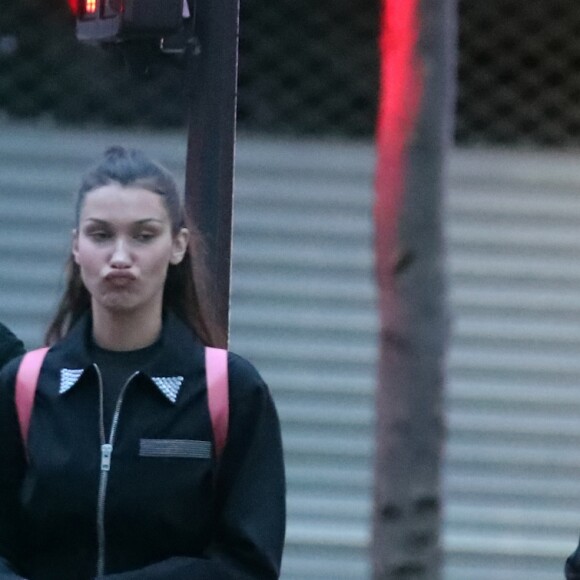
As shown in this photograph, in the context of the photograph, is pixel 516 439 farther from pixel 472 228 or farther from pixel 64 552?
pixel 64 552

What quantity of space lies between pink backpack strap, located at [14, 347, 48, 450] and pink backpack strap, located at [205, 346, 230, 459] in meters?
0.30

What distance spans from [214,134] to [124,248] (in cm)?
145

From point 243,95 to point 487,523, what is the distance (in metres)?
2.28

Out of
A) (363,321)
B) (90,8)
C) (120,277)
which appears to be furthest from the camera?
(363,321)

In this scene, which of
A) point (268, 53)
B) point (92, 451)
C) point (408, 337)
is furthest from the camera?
point (268, 53)

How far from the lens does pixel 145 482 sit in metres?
2.60

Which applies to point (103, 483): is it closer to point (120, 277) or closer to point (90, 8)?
point (120, 277)

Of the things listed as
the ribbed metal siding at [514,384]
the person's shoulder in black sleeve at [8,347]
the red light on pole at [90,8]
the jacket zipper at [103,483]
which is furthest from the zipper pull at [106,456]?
the ribbed metal siding at [514,384]

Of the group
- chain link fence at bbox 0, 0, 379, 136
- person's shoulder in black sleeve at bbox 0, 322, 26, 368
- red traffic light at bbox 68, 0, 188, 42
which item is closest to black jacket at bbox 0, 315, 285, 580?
person's shoulder in black sleeve at bbox 0, 322, 26, 368

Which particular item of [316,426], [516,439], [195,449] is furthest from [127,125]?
[195,449]

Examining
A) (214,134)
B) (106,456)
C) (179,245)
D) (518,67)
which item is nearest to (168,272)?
(179,245)

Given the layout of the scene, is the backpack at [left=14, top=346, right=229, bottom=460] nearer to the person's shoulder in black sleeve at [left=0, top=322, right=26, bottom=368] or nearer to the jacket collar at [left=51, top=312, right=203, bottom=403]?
the jacket collar at [left=51, top=312, right=203, bottom=403]

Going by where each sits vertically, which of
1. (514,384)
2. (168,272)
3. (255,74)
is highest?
(255,74)

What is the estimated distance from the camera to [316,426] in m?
7.36
